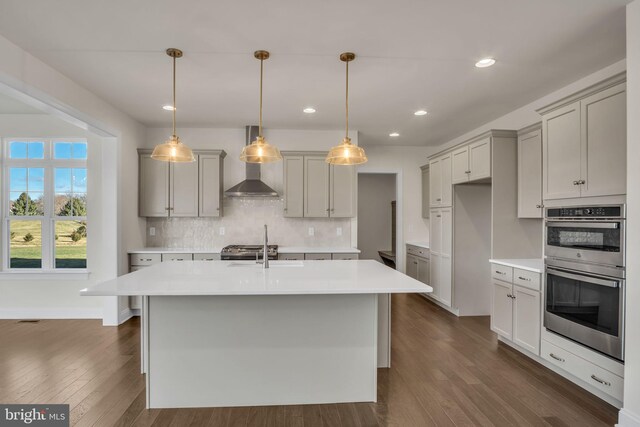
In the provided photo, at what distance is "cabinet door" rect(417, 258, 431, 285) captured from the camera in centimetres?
535

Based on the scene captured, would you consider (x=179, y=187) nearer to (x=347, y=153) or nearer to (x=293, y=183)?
(x=293, y=183)

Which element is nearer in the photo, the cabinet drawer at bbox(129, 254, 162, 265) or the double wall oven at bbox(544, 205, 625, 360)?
the double wall oven at bbox(544, 205, 625, 360)

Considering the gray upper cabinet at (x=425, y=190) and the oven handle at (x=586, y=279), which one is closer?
the oven handle at (x=586, y=279)

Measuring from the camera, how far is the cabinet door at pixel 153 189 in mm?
4844

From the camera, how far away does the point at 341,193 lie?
5016 mm

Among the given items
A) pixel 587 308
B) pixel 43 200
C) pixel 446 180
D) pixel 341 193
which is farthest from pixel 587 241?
pixel 43 200

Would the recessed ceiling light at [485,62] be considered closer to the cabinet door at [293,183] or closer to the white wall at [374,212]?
the cabinet door at [293,183]

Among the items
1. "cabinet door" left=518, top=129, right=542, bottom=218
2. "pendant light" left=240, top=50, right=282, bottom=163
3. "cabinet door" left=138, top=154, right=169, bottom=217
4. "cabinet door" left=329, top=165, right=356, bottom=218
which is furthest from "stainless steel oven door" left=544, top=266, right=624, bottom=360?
"cabinet door" left=138, top=154, right=169, bottom=217

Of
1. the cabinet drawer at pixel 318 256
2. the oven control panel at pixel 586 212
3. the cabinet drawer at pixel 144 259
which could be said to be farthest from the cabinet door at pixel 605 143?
the cabinet drawer at pixel 144 259

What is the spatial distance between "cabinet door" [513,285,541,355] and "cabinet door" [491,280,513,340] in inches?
2.9

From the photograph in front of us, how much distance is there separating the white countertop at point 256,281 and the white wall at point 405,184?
3390 mm

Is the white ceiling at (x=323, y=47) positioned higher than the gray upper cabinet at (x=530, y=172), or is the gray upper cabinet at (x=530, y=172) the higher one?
the white ceiling at (x=323, y=47)

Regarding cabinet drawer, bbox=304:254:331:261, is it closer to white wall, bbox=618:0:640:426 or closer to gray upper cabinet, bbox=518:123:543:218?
gray upper cabinet, bbox=518:123:543:218

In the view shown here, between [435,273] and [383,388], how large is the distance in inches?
107
